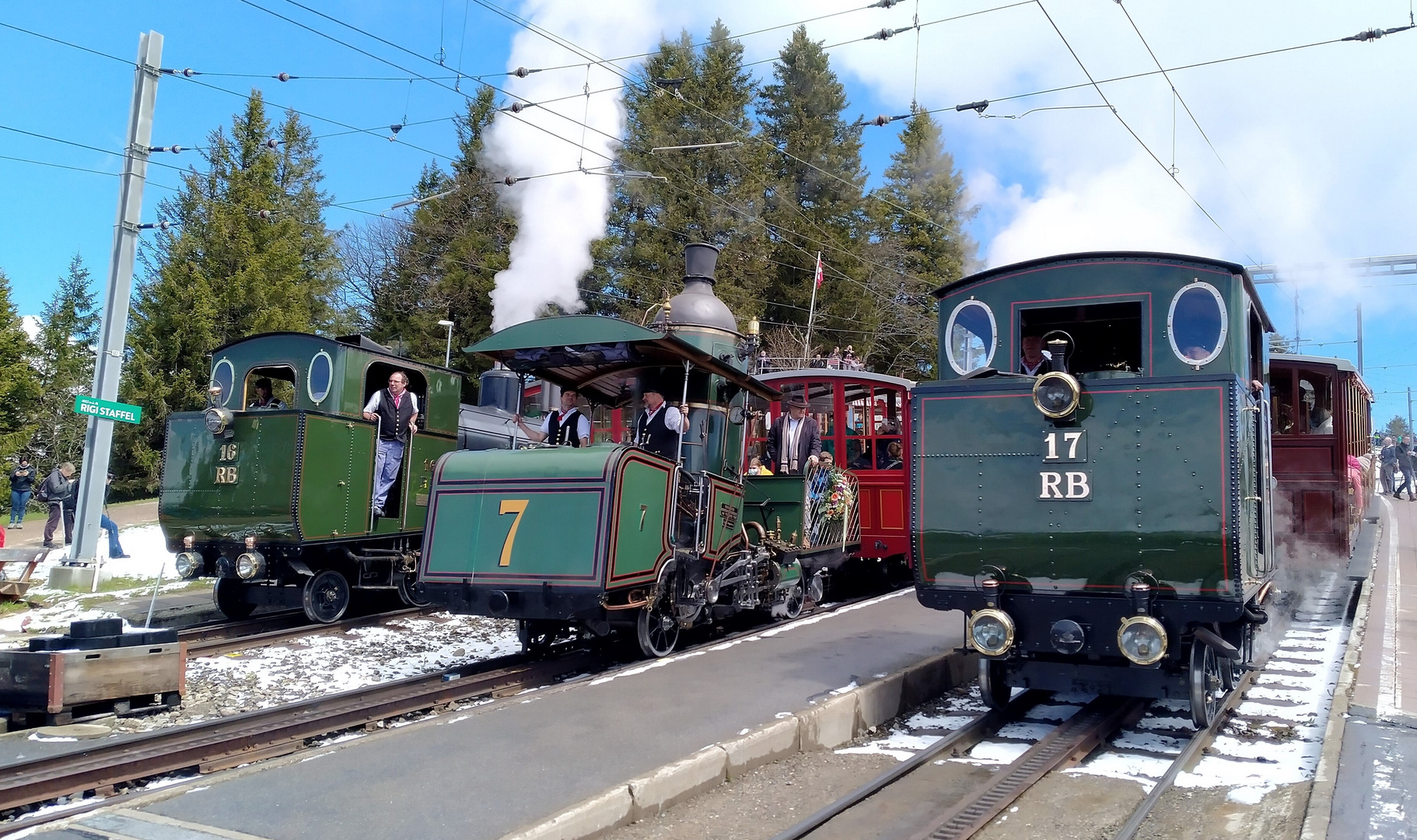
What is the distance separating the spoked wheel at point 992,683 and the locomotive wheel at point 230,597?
7917 mm

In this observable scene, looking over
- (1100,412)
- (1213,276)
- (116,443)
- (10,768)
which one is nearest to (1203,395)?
(1100,412)

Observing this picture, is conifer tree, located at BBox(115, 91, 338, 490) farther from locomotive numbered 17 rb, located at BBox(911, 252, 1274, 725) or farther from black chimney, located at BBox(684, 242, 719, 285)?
locomotive numbered 17 rb, located at BBox(911, 252, 1274, 725)

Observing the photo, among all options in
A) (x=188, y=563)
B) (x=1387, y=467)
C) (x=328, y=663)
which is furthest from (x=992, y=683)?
(x=1387, y=467)

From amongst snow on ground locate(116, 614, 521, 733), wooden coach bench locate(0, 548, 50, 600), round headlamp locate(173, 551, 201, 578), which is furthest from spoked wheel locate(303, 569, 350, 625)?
wooden coach bench locate(0, 548, 50, 600)

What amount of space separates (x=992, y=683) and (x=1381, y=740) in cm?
218

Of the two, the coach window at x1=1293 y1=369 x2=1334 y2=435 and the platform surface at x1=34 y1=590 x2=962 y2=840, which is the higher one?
the coach window at x1=1293 y1=369 x2=1334 y2=435

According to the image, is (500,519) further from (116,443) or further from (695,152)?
(695,152)

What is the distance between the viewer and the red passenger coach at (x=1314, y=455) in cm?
1120

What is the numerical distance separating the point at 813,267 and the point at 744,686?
30.7m

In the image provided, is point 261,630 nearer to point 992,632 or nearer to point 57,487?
point 57,487

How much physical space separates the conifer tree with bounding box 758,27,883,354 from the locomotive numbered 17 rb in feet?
92.5

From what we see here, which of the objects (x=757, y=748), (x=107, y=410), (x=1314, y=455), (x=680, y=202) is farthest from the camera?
(x=680, y=202)

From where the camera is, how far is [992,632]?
603cm

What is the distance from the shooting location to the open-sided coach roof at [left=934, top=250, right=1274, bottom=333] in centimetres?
611
